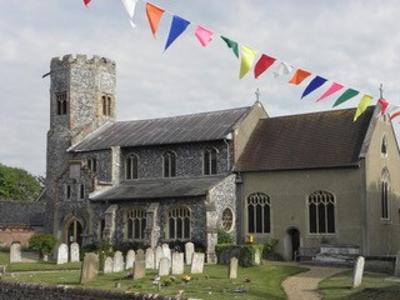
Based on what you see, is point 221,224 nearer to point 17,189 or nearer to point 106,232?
point 106,232

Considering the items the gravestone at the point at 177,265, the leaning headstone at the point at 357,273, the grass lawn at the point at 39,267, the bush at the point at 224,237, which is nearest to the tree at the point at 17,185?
the grass lawn at the point at 39,267

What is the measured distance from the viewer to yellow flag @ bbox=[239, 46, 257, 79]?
1911 centimetres

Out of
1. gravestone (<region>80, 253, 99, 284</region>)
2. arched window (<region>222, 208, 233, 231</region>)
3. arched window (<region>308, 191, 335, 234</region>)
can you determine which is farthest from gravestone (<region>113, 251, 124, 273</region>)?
arched window (<region>308, 191, 335, 234</region>)

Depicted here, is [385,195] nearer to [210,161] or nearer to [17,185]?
[210,161]

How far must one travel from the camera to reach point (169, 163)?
41438 mm

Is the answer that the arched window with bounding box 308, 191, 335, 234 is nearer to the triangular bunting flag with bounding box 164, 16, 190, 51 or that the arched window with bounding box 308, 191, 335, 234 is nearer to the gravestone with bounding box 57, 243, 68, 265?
the gravestone with bounding box 57, 243, 68, 265

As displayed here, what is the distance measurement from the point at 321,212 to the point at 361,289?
49.6 ft

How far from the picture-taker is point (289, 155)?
37469 mm

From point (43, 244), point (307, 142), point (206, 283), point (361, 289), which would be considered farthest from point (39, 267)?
point (361, 289)

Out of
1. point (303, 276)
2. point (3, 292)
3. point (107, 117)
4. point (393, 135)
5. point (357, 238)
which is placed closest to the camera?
point (3, 292)

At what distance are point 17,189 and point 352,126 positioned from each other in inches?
2118

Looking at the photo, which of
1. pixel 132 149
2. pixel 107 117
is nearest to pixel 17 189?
pixel 107 117

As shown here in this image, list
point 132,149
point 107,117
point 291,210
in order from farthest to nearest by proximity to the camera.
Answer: point 107,117 → point 132,149 → point 291,210

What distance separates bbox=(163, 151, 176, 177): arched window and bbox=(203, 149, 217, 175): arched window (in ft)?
7.40
